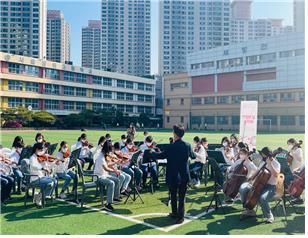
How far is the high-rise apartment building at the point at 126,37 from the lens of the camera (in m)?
126

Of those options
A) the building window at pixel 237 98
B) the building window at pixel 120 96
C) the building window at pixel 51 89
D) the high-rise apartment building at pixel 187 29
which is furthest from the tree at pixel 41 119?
the high-rise apartment building at pixel 187 29

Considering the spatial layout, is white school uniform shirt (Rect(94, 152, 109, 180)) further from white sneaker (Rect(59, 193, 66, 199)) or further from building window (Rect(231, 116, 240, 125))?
building window (Rect(231, 116, 240, 125))

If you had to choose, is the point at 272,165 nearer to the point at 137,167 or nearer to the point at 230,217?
the point at 230,217

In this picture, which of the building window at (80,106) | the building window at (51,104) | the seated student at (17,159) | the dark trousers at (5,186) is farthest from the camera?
the building window at (80,106)

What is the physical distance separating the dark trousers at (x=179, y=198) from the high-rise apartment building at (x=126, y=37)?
119 m

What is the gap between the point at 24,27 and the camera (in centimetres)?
11138

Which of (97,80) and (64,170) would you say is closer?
(64,170)

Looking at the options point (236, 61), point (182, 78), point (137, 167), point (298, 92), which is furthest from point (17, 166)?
point (182, 78)

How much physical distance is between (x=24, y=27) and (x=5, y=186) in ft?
375

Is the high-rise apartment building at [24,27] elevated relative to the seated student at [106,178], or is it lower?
elevated

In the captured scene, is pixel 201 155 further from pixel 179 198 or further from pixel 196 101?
pixel 196 101

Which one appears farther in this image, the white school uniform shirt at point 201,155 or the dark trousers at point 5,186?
the white school uniform shirt at point 201,155

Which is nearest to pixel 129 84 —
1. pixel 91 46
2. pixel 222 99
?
pixel 222 99

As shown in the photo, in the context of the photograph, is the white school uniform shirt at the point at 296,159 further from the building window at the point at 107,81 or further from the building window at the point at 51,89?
the building window at the point at 107,81
